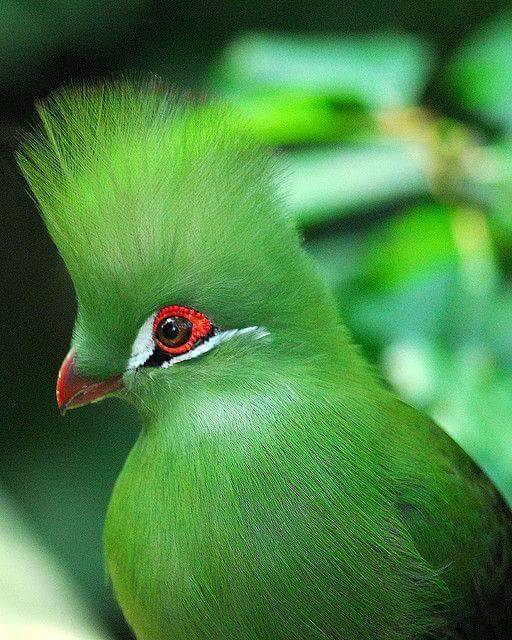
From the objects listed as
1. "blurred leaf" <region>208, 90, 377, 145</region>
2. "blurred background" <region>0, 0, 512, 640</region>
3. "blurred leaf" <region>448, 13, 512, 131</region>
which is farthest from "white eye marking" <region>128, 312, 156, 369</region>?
"blurred leaf" <region>448, 13, 512, 131</region>

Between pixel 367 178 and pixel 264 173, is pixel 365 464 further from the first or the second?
pixel 367 178

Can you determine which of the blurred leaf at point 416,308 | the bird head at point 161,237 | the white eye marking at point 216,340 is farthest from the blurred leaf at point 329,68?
the white eye marking at point 216,340

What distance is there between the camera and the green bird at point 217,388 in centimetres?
137

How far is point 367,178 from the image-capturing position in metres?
2.20

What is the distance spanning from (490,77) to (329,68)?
0.37 meters

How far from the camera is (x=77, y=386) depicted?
1.45m

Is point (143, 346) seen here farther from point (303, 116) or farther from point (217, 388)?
point (303, 116)

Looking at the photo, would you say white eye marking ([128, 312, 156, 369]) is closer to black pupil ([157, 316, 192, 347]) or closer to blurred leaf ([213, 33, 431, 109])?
black pupil ([157, 316, 192, 347])

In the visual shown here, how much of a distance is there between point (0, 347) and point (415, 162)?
69.1 inches

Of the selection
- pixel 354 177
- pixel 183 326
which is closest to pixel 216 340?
pixel 183 326

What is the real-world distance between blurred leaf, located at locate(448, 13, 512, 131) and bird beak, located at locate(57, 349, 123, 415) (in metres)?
1.21

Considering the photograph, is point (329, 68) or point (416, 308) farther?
point (329, 68)

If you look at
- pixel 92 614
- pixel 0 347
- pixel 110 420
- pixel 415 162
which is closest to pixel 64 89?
pixel 415 162

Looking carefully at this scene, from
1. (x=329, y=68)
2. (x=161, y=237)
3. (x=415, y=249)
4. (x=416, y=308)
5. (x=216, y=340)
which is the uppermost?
(x=329, y=68)
